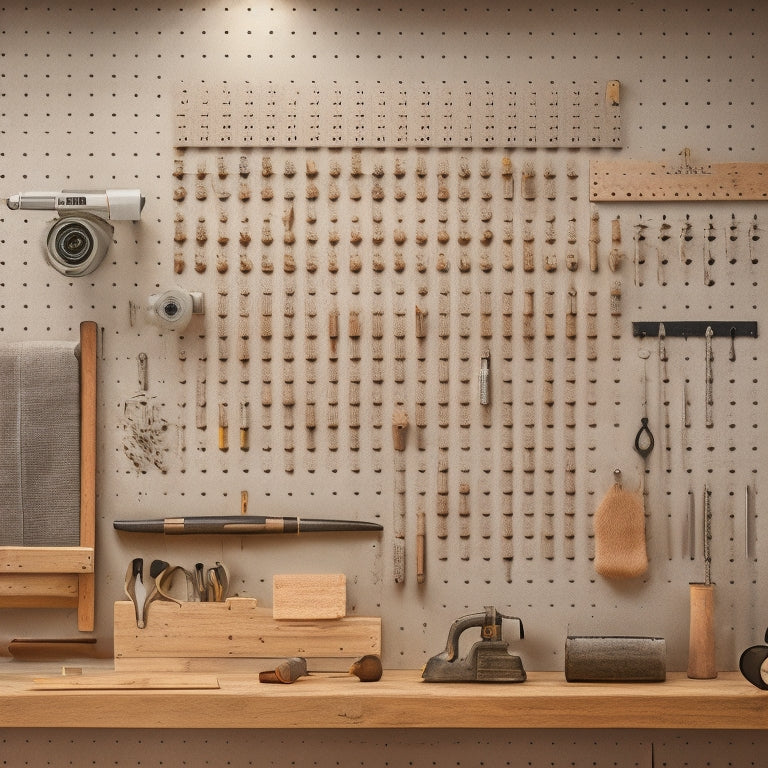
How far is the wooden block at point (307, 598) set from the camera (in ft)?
8.55

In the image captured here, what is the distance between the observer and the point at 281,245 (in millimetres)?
2721

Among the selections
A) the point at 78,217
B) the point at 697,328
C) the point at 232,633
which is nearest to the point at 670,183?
the point at 697,328

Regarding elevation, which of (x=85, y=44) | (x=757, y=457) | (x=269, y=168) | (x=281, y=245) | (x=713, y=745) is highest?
(x=85, y=44)

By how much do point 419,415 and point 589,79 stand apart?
1144 mm

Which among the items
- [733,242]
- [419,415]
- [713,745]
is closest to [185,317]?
[419,415]

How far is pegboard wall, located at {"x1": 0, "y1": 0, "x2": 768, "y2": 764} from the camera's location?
8.79 feet

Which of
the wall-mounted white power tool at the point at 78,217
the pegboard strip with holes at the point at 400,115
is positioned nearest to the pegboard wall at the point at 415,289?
the pegboard strip with holes at the point at 400,115

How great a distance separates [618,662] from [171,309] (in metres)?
1.61

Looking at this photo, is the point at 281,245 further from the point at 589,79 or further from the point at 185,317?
the point at 589,79

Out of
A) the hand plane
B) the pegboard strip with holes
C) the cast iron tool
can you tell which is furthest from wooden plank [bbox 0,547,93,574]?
the cast iron tool

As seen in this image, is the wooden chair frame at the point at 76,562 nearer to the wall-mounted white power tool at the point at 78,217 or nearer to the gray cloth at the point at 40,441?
the gray cloth at the point at 40,441

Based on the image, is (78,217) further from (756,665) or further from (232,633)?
(756,665)

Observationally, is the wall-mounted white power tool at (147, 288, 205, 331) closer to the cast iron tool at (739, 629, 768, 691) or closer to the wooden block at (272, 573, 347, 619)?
the wooden block at (272, 573, 347, 619)

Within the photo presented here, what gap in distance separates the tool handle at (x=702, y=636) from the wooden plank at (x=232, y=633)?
905 millimetres
